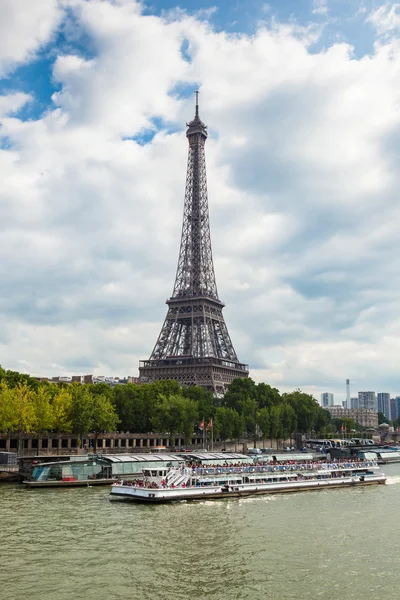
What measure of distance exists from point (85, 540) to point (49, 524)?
227 inches

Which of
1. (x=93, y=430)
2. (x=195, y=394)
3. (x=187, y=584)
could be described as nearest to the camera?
(x=187, y=584)

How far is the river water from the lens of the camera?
3183 cm

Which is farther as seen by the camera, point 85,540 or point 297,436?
point 297,436

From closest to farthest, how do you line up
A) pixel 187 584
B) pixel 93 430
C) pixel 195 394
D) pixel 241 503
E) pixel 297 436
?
1. pixel 187 584
2. pixel 241 503
3. pixel 93 430
4. pixel 195 394
5. pixel 297 436

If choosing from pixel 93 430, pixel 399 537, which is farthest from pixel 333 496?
pixel 93 430

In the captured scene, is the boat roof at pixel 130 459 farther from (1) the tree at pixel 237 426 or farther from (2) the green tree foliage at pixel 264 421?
(2) the green tree foliage at pixel 264 421

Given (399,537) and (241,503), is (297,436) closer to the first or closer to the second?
(241,503)

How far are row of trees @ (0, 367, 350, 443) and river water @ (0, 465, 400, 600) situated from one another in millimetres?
33531

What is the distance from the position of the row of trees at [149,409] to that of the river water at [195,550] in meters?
33.5

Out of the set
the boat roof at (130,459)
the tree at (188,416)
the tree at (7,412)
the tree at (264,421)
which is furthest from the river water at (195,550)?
the tree at (264,421)

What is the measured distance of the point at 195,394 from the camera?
133 metres

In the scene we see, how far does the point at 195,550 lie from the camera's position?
39.7 metres

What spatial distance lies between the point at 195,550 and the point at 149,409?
84385 mm

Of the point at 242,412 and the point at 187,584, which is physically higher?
the point at 242,412
